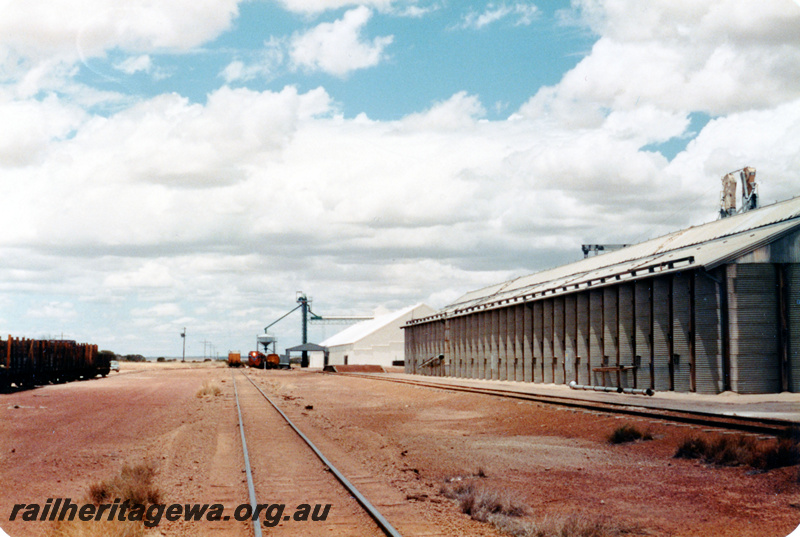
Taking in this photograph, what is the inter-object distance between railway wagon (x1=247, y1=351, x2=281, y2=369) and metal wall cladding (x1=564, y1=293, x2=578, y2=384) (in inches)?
3154

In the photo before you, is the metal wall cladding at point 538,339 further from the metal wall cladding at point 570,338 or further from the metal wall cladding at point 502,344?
the metal wall cladding at point 502,344

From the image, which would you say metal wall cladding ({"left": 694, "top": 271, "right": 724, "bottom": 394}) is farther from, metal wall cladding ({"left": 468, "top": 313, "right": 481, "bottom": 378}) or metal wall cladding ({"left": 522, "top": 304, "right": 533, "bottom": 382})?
metal wall cladding ({"left": 468, "top": 313, "right": 481, "bottom": 378})

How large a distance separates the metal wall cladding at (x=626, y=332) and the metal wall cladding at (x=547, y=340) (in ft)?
28.5

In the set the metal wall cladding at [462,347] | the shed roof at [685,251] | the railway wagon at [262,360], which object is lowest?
the railway wagon at [262,360]

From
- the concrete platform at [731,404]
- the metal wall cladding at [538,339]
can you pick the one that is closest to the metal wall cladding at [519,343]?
the metal wall cladding at [538,339]

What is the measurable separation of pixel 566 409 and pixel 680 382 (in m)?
8.35

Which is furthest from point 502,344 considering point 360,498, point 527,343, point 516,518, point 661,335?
point 516,518

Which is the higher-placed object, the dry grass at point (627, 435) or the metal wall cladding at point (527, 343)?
the metal wall cladding at point (527, 343)

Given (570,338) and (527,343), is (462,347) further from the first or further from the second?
(570,338)

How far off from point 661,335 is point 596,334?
19.8 ft

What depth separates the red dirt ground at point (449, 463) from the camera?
34.4 feet

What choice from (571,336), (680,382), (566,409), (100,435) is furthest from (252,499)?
(571,336)

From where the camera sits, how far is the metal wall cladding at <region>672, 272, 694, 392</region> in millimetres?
28953

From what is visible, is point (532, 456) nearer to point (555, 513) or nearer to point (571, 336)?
point (555, 513)
